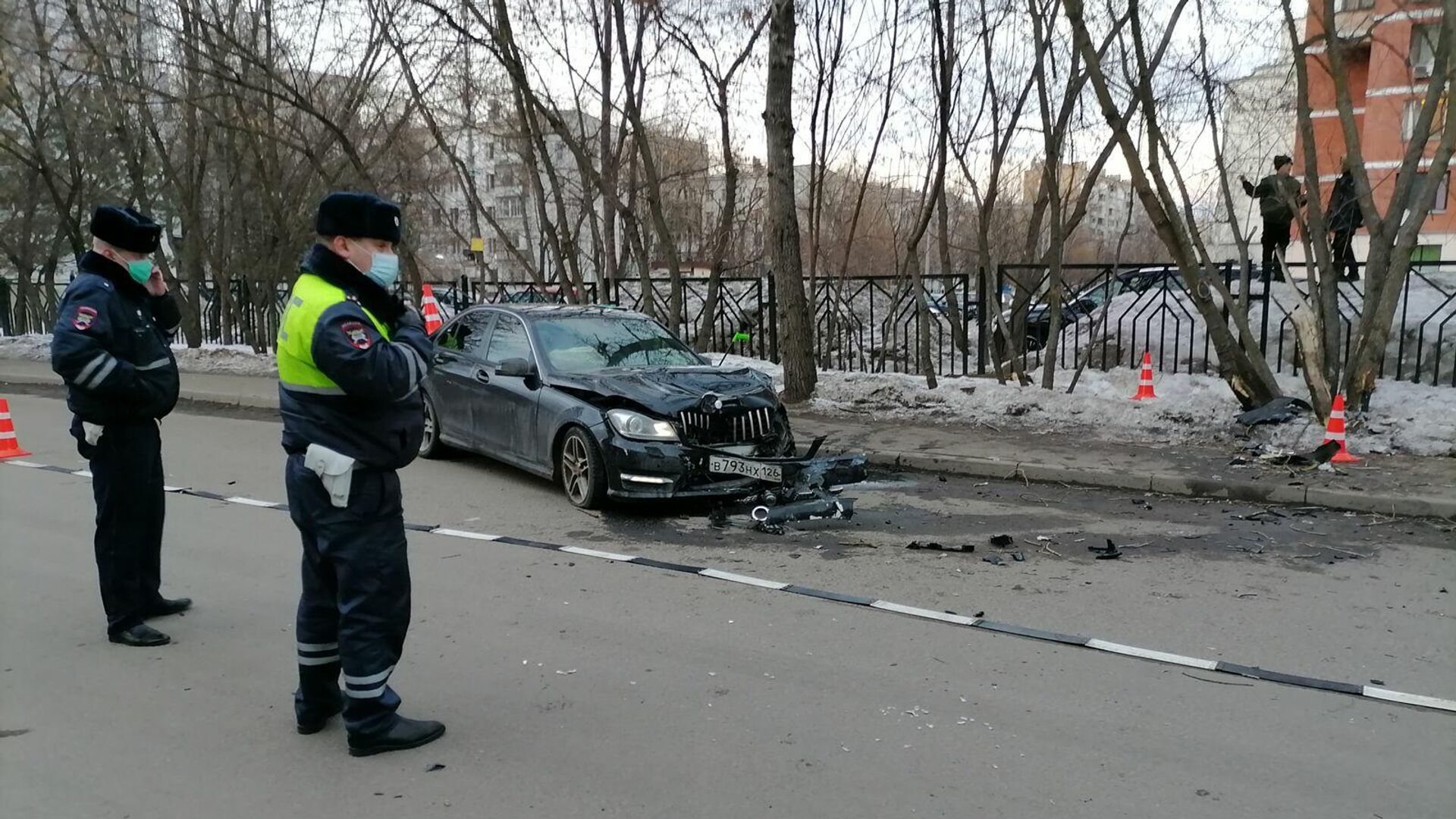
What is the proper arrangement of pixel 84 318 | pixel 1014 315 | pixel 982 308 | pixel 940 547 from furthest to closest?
pixel 1014 315, pixel 982 308, pixel 940 547, pixel 84 318

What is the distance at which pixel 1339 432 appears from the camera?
28.6 ft

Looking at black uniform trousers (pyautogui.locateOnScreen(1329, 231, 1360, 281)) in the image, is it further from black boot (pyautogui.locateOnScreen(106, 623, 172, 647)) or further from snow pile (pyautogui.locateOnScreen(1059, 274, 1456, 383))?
black boot (pyautogui.locateOnScreen(106, 623, 172, 647))

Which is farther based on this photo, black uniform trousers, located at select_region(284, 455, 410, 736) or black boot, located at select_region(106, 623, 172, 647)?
black boot, located at select_region(106, 623, 172, 647)

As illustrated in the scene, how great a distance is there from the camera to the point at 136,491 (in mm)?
4699

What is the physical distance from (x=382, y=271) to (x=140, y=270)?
200 cm

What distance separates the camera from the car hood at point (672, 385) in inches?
288

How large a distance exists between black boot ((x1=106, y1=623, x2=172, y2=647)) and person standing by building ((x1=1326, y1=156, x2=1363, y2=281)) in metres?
11.3

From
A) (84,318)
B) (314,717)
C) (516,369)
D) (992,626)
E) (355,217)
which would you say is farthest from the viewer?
(516,369)

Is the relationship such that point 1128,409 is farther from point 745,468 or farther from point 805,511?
point 745,468

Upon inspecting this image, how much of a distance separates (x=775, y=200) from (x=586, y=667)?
8869mm

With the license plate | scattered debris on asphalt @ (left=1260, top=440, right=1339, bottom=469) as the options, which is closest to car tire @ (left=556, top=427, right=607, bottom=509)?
the license plate

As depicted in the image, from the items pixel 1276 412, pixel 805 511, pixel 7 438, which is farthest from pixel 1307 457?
pixel 7 438

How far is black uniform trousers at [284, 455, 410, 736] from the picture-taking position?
11.1 feet

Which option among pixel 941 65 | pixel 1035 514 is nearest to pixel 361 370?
pixel 1035 514
